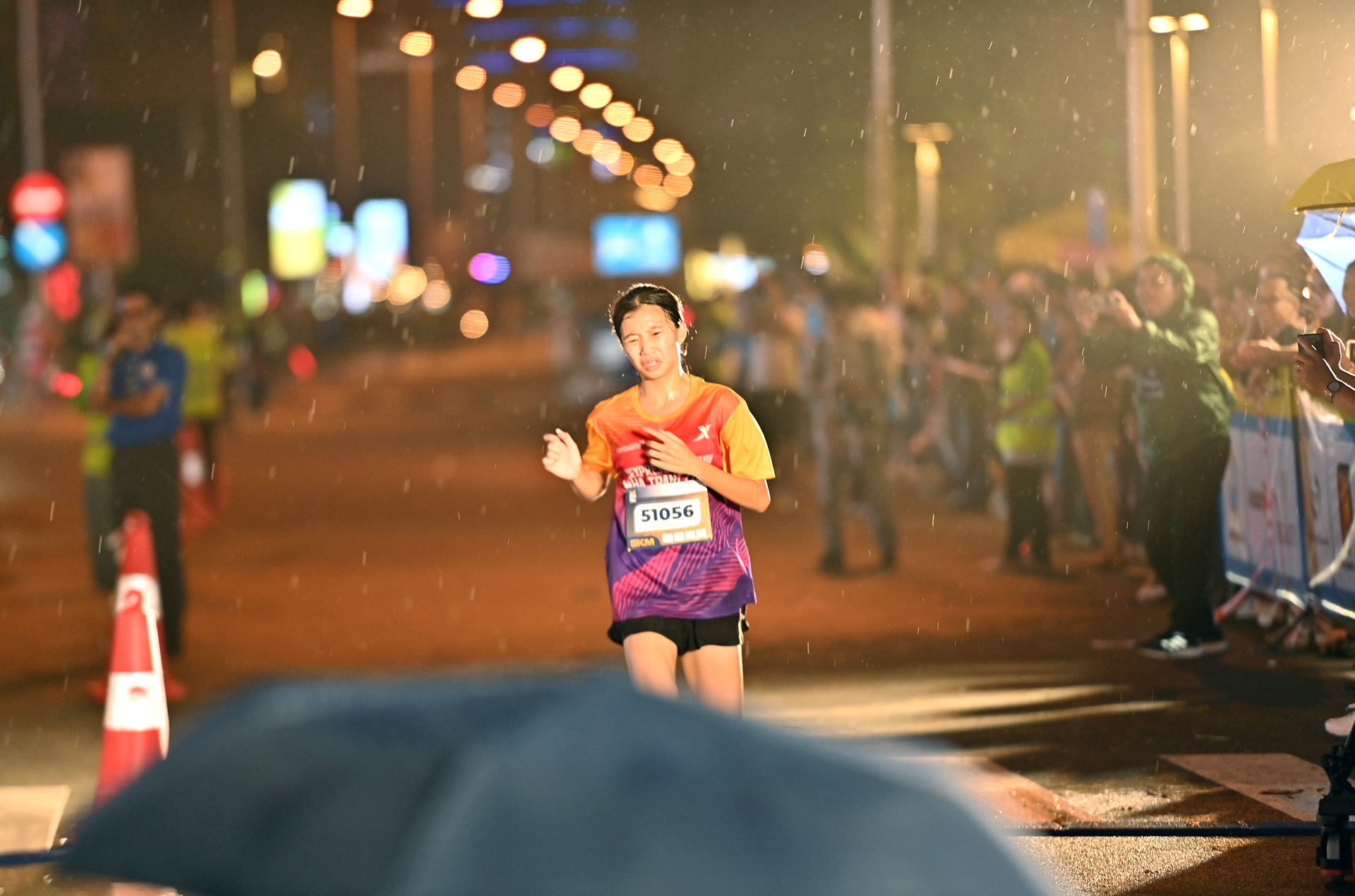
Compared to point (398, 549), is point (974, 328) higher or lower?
higher

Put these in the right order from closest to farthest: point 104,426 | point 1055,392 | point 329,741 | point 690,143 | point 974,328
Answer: point 329,741
point 104,426
point 1055,392
point 974,328
point 690,143

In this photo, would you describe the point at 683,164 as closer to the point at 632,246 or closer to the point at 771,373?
the point at 632,246

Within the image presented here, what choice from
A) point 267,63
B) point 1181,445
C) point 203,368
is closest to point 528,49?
point 203,368

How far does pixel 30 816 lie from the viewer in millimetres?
6676

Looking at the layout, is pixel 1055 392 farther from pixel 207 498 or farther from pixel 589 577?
pixel 207 498

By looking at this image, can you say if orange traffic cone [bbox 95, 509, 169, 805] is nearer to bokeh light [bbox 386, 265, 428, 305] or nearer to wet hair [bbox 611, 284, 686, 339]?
wet hair [bbox 611, 284, 686, 339]

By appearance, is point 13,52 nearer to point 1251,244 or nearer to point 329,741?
point 1251,244

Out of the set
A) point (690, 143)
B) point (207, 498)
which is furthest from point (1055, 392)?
point (690, 143)

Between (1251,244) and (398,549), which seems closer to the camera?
(398,549)

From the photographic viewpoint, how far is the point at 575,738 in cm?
171

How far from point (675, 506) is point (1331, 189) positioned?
2.98 m

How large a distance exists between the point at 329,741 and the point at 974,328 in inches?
613

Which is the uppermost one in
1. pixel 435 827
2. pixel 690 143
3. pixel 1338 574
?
pixel 690 143

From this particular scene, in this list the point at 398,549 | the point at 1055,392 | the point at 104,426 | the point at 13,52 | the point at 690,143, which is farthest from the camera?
the point at 690,143
